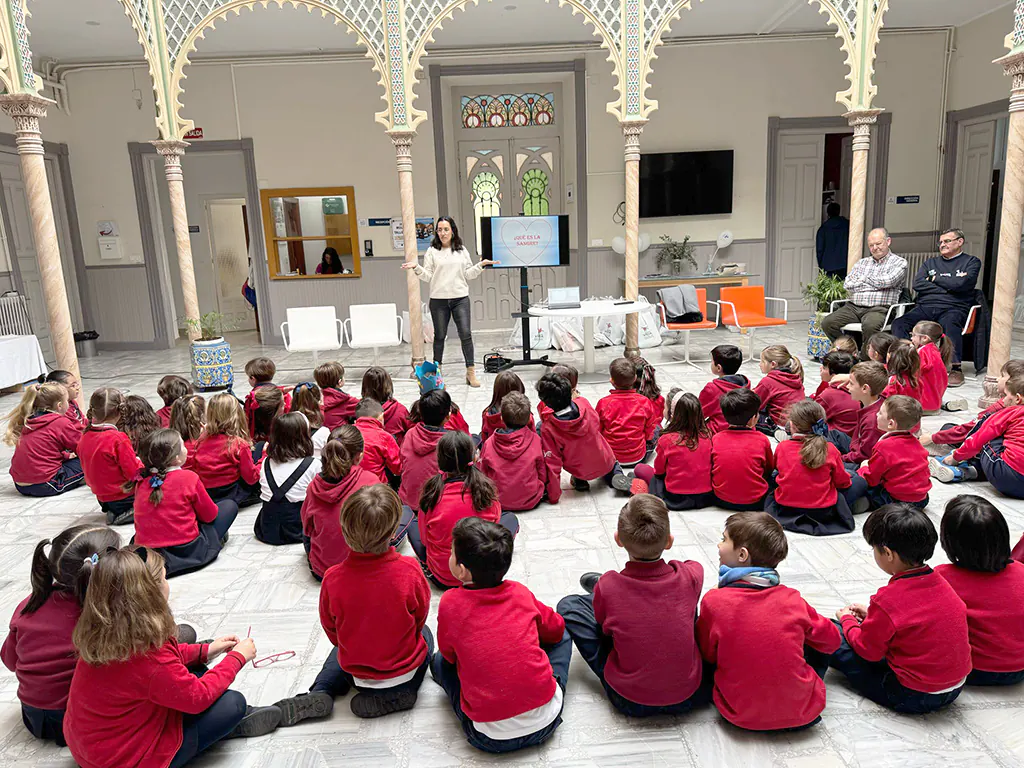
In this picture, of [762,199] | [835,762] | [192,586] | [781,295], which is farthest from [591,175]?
[835,762]

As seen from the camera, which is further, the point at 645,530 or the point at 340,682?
the point at 340,682

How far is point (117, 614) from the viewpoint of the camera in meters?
1.77

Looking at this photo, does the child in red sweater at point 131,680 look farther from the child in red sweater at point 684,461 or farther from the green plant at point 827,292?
the green plant at point 827,292

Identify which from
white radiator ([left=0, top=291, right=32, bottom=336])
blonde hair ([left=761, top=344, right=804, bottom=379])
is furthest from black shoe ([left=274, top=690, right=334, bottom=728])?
white radiator ([left=0, top=291, right=32, bottom=336])

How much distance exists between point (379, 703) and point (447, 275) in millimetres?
4803

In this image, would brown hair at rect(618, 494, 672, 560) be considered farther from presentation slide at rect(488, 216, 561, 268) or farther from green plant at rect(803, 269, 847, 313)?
green plant at rect(803, 269, 847, 313)

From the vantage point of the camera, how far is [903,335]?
6520 mm

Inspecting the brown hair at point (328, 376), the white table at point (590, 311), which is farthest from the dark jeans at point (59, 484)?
the white table at point (590, 311)

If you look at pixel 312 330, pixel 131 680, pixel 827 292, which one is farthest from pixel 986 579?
pixel 312 330

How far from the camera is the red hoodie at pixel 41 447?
4.32 metres

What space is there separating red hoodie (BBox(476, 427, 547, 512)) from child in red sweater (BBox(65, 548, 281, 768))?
1862 millimetres

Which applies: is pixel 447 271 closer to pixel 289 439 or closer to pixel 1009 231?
pixel 289 439

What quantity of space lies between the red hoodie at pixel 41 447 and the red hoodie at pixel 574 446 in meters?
2.88

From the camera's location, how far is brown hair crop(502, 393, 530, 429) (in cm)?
350
